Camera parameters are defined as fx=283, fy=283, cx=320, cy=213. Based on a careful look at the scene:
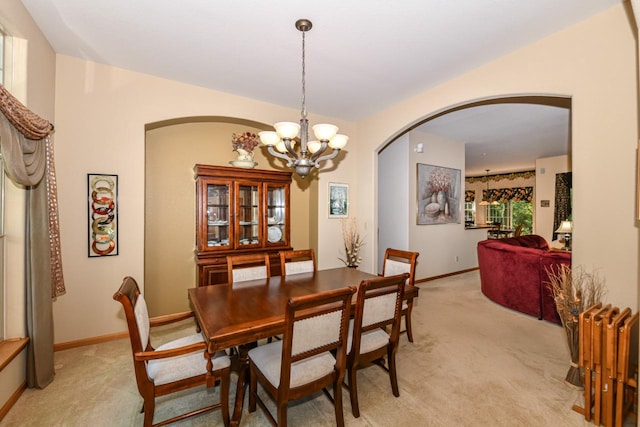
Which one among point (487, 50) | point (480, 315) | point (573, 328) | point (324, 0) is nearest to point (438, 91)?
point (487, 50)

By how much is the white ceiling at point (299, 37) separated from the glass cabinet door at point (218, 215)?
1229 mm

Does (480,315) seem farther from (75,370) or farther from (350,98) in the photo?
(75,370)

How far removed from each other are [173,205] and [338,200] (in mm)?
2347

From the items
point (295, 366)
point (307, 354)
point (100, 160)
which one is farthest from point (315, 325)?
point (100, 160)

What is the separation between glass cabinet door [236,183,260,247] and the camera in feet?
12.0

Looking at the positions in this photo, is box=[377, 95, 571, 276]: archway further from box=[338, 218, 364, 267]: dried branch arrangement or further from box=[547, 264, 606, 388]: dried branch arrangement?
box=[547, 264, 606, 388]: dried branch arrangement

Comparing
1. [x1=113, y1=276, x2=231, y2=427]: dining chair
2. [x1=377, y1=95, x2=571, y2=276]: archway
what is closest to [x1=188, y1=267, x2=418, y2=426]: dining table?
[x1=113, y1=276, x2=231, y2=427]: dining chair

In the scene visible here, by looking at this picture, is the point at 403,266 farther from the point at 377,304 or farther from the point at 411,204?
the point at 411,204

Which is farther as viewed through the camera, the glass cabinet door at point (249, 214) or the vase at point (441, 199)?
the vase at point (441, 199)

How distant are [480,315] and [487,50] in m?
3.15

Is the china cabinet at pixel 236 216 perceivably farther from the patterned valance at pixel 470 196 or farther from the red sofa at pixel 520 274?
the patterned valance at pixel 470 196

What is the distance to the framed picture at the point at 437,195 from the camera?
5.35 m

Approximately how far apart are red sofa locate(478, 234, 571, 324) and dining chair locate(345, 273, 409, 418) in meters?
2.48

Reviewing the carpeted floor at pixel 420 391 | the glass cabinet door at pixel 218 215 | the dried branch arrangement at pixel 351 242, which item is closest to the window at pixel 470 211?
the dried branch arrangement at pixel 351 242
